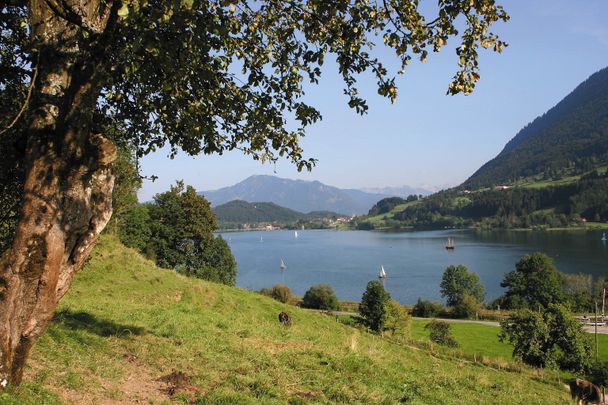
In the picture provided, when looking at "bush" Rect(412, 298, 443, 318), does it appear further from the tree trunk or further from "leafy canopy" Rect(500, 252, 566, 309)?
the tree trunk

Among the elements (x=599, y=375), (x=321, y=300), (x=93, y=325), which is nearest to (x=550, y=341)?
(x=599, y=375)

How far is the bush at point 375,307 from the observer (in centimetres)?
5259

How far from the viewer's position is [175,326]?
12.8m

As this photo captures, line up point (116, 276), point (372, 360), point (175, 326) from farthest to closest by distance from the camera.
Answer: point (116, 276) → point (175, 326) → point (372, 360)

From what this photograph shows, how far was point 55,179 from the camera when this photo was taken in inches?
224

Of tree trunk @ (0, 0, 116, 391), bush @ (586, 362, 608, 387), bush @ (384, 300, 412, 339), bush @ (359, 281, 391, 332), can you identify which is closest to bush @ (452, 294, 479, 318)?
bush @ (384, 300, 412, 339)

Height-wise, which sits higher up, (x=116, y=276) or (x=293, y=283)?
(x=116, y=276)

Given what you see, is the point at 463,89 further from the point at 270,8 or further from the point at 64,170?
the point at 64,170

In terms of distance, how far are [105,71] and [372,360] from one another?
913cm

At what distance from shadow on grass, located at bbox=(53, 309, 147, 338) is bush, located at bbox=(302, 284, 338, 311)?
57446 mm

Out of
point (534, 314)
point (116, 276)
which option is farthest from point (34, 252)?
point (534, 314)

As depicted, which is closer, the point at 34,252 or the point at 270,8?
the point at 34,252

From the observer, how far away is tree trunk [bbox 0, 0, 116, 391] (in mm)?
5523

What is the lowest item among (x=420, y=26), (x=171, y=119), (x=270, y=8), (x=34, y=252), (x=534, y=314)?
(x=534, y=314)
